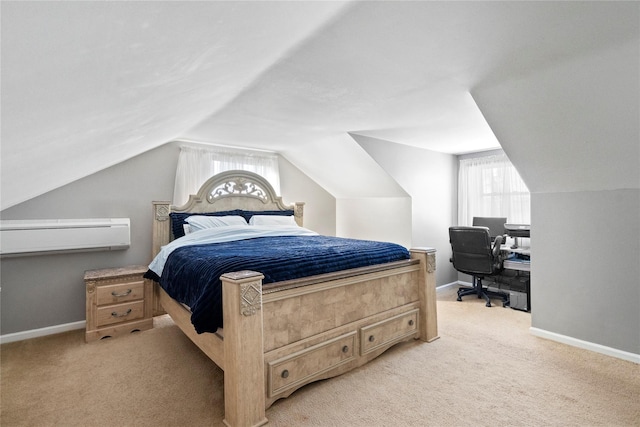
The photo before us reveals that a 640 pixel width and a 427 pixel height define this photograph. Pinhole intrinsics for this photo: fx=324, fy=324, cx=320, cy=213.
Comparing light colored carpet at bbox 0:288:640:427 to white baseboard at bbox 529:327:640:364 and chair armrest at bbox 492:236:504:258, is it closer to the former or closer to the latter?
white baseboard at bbox 529:327:640:364

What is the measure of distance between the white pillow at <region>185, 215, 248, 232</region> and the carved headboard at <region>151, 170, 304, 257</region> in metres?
0.27

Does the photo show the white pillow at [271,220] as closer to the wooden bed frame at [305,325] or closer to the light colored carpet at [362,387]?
the wooden bed frame at [305,325]

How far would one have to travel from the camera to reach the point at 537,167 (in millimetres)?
2920

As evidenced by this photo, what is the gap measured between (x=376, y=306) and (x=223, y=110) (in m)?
2.24

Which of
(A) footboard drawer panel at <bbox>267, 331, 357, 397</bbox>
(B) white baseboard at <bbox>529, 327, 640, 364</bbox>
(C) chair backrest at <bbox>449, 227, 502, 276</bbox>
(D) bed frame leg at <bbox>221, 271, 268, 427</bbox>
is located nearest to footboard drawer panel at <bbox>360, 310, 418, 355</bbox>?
(A) footboard drawer panel at <bbox>267, 331, 357, 397</bbox>

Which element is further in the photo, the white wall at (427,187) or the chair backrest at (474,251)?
the white wall at (427,187)

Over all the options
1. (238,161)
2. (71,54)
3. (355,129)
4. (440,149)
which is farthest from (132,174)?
(440,149)

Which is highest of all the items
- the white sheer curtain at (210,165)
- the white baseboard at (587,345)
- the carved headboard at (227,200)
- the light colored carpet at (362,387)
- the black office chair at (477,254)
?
the white sheer curtain at (210,165)

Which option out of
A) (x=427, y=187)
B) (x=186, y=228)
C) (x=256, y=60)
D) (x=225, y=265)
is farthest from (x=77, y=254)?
(x=427, y=187)

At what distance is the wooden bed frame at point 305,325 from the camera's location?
1.85m

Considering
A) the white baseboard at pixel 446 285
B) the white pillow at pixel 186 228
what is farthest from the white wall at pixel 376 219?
the white pillow at pixel 186 228

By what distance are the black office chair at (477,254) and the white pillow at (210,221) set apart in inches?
111

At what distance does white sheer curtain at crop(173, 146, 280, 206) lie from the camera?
4062mm

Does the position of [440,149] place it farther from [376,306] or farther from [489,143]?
[376,306]
